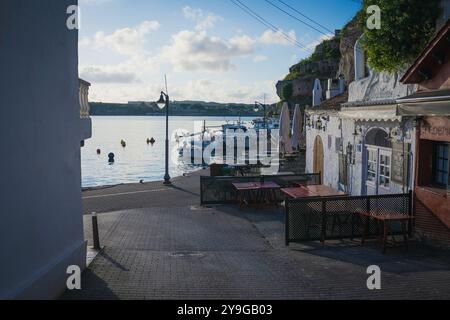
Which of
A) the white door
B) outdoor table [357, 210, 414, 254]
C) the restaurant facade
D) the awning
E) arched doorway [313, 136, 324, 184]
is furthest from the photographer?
arched doorway [313, 136, 324, 184]

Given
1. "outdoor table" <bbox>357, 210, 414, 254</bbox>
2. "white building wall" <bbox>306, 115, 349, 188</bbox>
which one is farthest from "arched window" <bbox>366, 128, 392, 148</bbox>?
"outdoor table" <bbox>357, 210, 414, 254</bbox>

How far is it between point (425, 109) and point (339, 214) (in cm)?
314

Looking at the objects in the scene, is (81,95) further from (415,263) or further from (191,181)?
(191,181)

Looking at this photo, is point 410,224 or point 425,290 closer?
point 425,290

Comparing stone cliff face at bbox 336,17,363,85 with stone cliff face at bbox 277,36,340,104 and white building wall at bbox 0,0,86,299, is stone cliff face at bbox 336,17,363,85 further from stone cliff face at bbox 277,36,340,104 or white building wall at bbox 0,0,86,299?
stone cliff face at bbox 277,36,340,104

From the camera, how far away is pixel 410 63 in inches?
439

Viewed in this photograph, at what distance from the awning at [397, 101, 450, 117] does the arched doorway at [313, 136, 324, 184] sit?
8.09 metres

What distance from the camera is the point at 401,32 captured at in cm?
1084

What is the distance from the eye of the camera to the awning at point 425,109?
8.72 m

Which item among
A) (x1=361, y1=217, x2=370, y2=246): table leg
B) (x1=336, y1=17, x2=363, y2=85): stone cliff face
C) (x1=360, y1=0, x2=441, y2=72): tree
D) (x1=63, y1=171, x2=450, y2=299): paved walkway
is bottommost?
(x1=63, y1=171, x2=450, y2=299): paved walkway

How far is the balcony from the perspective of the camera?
348 inches

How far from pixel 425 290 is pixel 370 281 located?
880mm

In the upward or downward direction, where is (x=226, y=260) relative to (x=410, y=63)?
downward
